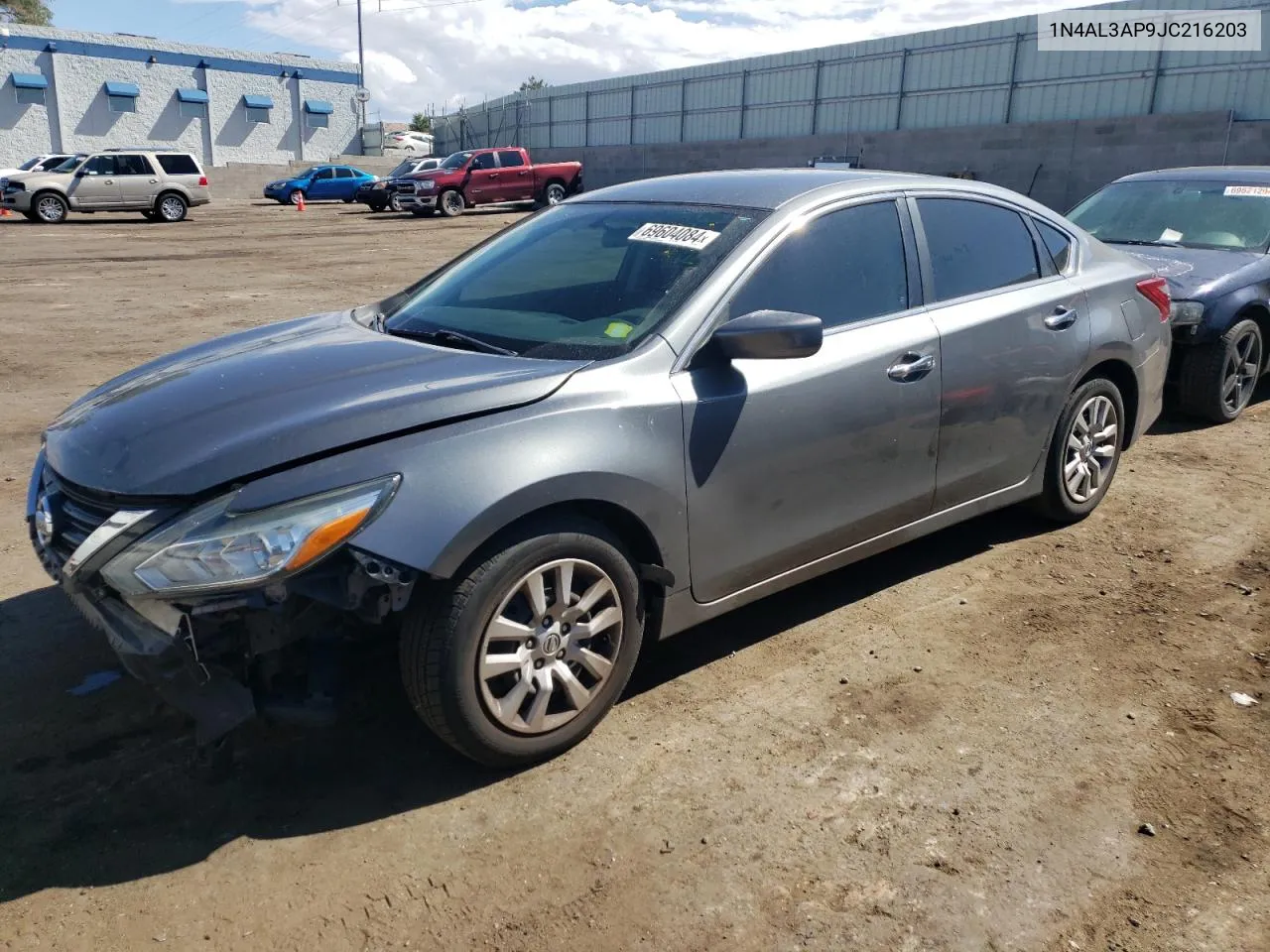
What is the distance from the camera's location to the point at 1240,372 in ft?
23.2

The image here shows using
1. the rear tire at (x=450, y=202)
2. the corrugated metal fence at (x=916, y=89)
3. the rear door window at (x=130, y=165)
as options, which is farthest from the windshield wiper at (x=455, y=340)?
the rear tire at (x=450, y=202)

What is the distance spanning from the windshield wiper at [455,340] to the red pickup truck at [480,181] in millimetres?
28635

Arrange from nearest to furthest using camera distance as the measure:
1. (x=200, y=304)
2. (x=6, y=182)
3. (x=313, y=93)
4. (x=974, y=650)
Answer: (x=974, y=650) < (x=200, y=304) < (x=6, y=182) < (x=313, y=93)

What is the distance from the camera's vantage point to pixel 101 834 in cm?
279

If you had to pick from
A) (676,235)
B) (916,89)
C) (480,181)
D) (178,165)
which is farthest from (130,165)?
(676,235)

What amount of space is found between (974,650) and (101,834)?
2.95 m

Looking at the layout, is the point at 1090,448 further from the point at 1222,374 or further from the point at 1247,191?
the point at 1247,191

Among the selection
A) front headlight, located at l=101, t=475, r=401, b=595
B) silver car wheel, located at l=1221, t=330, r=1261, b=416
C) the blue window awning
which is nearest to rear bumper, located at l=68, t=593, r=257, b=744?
front headlight, located at l=101, t=475, r=401, b=595

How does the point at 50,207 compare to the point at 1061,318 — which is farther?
the point at 50,207

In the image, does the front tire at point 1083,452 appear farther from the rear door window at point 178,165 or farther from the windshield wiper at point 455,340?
the rear door window at point 178,165

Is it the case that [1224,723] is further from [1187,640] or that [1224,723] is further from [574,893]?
[574,893]

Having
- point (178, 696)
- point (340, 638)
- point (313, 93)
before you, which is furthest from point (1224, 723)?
point (313, 93)

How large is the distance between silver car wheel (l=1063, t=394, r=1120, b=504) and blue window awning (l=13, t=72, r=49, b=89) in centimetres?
5223

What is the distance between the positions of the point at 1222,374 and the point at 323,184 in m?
38.4
